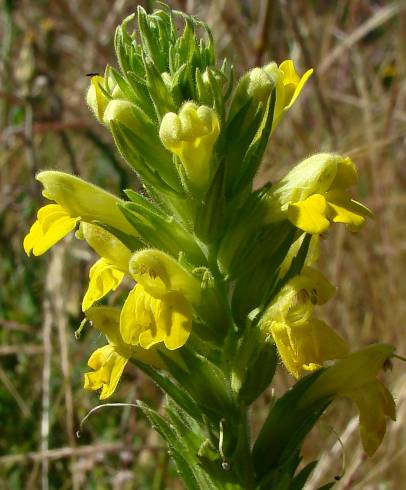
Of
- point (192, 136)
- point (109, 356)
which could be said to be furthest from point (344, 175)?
point (109, 356)

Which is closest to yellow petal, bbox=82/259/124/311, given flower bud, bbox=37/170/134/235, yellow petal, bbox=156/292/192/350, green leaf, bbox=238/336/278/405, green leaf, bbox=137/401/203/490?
flower bud, bbox=37/170/134/235

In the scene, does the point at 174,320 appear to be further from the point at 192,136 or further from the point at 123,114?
the point at 123,114

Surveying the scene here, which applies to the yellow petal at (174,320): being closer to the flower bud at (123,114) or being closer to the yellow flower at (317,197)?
the yellow flower at (317,197)

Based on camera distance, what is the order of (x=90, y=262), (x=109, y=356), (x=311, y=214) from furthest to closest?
(x=90, y=262), (x=109, y=356), (x=311, y=214)

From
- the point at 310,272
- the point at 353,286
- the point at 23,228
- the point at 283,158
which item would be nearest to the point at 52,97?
the point at 23,228

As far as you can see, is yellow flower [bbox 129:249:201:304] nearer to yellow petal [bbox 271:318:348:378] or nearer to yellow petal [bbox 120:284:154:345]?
yellow petal [bbox 120:284:154:345]

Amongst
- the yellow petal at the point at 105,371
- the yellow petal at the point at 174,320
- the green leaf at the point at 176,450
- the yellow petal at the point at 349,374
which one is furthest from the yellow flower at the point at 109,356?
the yellow petal at the point at 349,374
